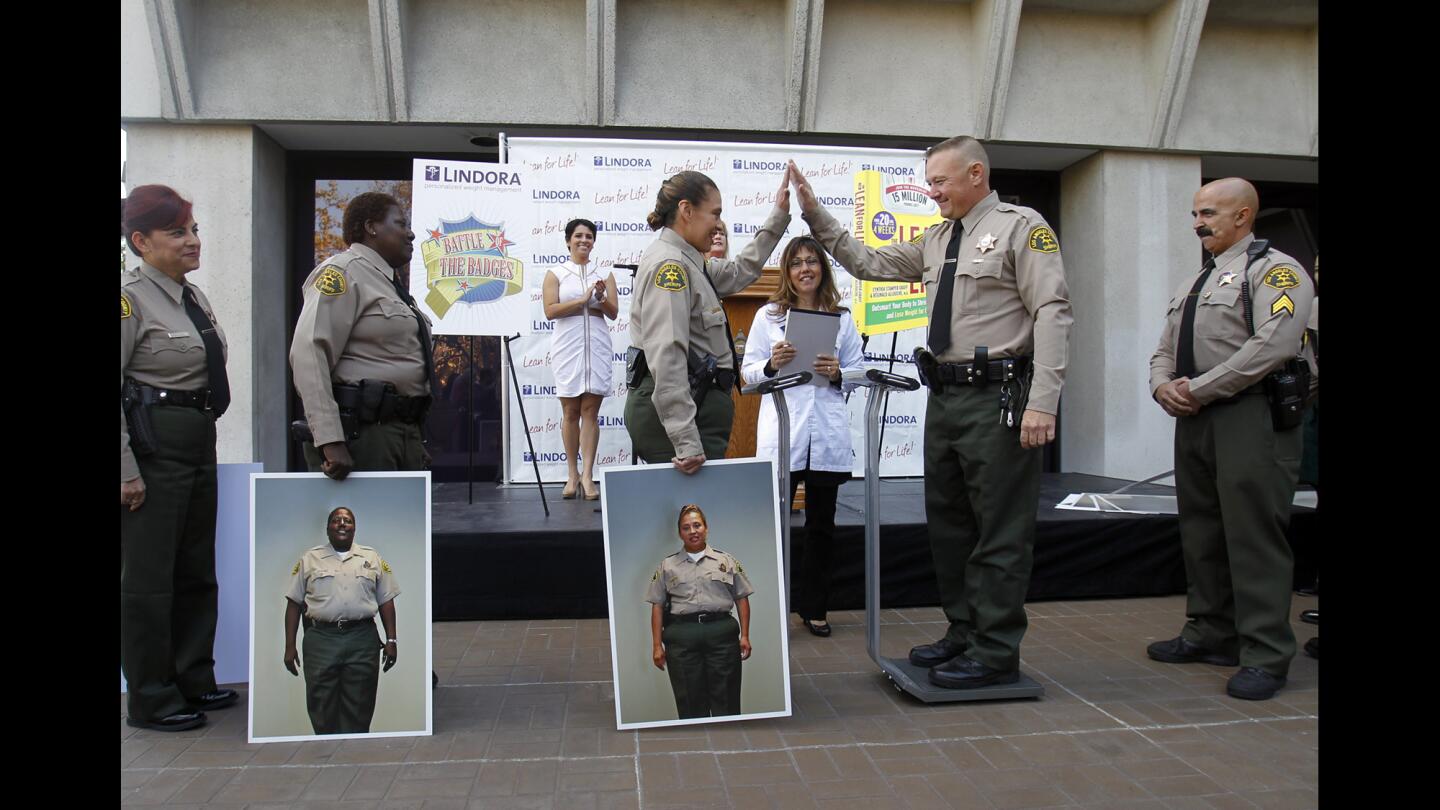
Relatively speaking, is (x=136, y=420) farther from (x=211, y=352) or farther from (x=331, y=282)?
(x=331, y=282)

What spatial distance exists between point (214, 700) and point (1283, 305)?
14.7ft

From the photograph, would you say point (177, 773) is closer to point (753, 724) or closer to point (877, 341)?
point (753, 724)

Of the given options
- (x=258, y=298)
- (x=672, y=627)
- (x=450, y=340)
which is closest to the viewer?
(x=672, y=627)

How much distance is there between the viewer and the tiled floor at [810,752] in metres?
2.80

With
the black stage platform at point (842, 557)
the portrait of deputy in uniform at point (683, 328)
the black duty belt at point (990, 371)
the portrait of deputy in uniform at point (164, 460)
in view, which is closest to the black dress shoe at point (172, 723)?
the portrait of deputy in uniform at point (164, 460)

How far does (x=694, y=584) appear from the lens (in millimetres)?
3336

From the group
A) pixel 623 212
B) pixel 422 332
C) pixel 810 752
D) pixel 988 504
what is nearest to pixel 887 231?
pixel 623 212

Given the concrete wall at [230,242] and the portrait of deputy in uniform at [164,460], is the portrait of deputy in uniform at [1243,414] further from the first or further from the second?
the concrete wall at [230,242]

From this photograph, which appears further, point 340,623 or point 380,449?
point 380,449

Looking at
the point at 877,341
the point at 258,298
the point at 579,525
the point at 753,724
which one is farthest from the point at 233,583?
the point at 877,341

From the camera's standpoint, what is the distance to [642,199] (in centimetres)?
738

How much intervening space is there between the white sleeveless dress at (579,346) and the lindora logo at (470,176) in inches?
29.4

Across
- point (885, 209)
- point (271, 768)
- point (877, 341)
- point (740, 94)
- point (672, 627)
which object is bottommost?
point (271, 768)

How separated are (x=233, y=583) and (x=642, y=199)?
4.46 meters
